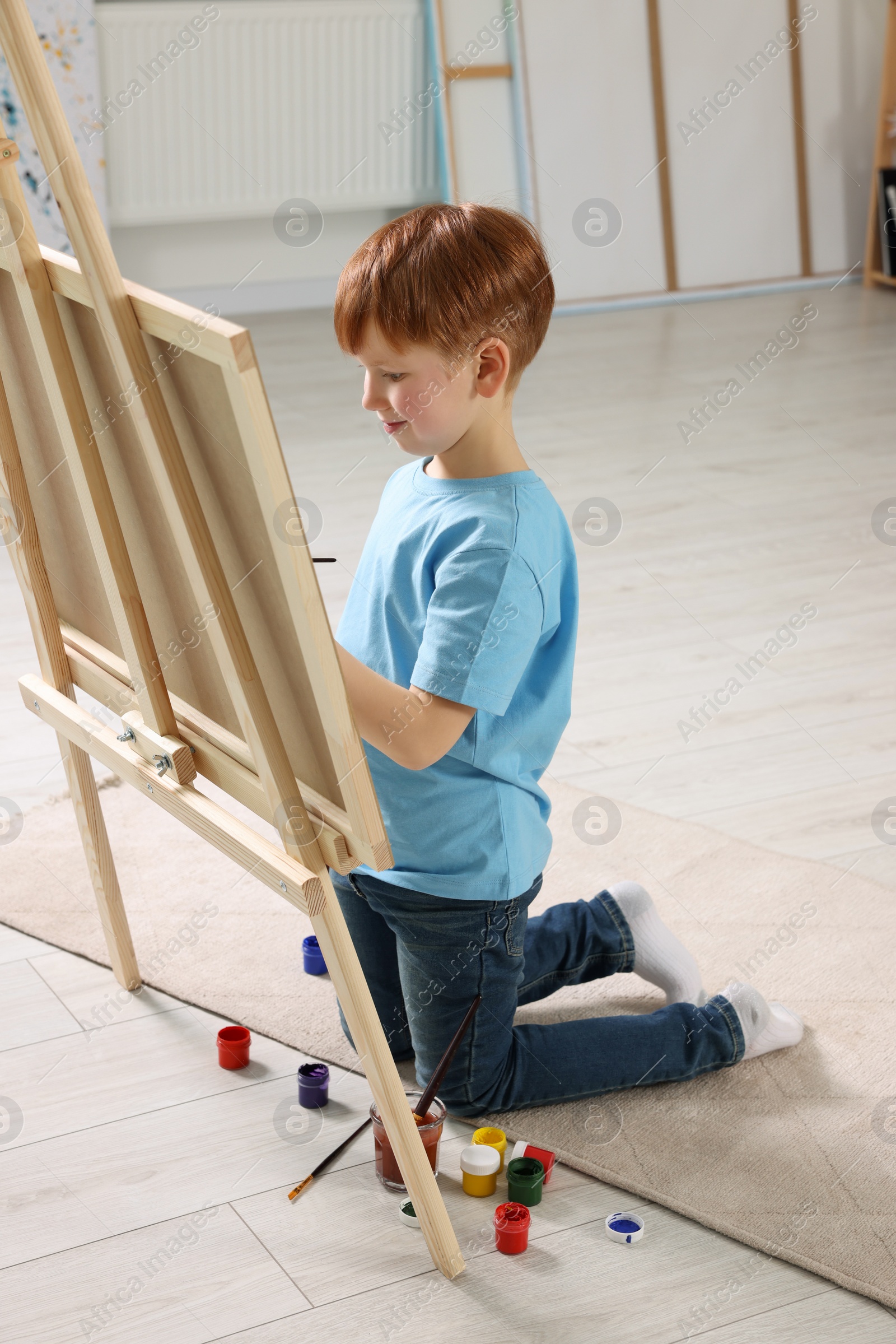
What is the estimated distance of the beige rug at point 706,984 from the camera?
4.44ft

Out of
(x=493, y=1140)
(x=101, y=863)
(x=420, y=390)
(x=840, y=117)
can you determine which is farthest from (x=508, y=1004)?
(x=840, y=117)

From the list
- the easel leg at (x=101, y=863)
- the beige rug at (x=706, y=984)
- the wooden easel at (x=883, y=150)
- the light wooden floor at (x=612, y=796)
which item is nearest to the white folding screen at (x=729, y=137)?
the wooden easel at (x=883, y=150)

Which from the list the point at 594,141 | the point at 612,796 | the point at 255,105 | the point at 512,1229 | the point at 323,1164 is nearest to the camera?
the point at 512,1229

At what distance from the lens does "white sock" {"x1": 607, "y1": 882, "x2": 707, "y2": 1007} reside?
5.33 feet

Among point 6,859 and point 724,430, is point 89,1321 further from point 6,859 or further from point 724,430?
point 724,430

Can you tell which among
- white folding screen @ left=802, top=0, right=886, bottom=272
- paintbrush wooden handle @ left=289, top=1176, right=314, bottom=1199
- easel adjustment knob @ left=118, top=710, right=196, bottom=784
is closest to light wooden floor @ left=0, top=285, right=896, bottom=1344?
paintbrush wooden handle @ left=289, top=1176, right=314, bottom=1199

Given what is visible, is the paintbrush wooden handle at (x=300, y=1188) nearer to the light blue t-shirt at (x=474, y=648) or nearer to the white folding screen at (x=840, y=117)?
the light blue t-shirt at (x=474, y=648)

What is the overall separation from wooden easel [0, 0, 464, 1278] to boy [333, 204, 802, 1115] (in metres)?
0.10

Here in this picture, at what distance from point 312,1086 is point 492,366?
0.77 meters

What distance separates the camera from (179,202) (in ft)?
18.8

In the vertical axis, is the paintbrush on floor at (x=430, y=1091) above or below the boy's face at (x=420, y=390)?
below

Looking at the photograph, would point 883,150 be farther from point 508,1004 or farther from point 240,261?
point 508,1004

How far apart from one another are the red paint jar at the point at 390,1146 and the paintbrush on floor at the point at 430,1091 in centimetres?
1

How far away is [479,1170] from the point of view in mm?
1357
